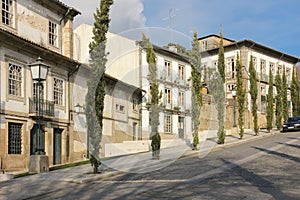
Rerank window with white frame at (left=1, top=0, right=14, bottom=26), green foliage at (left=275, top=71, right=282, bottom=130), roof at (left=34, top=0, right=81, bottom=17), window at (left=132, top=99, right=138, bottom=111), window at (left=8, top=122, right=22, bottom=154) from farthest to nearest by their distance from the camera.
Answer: green foliage at (left=275, top=71, right=282, bottom=130), window at (left=132, top=99, right=138, bottom=111), roof at (left=34, top=0, right=81, bottom=17), window with white frame at (left=1, top=0, right=14, bottom=26), window at (left=8, top=122, right=22, bottom=154)

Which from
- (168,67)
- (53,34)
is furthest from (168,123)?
(53,34)

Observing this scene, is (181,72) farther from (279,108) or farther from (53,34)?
(53,34)

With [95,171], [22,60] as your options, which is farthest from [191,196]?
[22,60]

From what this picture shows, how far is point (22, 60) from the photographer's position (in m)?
19.7

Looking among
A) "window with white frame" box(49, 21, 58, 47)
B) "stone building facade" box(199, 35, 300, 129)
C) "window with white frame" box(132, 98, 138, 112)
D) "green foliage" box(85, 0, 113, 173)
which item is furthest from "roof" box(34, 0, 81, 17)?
"stone building facade" box(199, 35, 300, 129)

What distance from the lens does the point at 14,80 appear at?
62.6 feet

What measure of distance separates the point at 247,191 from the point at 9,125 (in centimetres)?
1312

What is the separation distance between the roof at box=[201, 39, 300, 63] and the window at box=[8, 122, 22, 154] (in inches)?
1383

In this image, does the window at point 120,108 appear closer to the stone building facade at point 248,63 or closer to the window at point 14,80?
the window at point 14,80

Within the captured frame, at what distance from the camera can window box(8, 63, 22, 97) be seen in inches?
739

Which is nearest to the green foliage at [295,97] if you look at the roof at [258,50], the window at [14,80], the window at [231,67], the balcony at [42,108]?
the roof at [258,50]

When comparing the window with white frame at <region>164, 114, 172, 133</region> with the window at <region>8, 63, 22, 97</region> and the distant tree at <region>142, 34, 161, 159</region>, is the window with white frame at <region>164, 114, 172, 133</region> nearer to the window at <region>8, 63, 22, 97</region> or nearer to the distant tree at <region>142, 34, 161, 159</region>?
the distant tree at <region>142, 34, 161, 159</region>

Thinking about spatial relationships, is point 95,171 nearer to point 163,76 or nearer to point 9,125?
point 9,125

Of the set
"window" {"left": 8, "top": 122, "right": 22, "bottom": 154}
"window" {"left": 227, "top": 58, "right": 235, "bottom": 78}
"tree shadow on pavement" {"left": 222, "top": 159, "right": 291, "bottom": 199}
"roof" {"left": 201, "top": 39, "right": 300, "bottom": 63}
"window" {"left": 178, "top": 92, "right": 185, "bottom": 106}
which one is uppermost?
"roof" {"left": 201, "top": 39, "right": 300, "bottom": 63}
